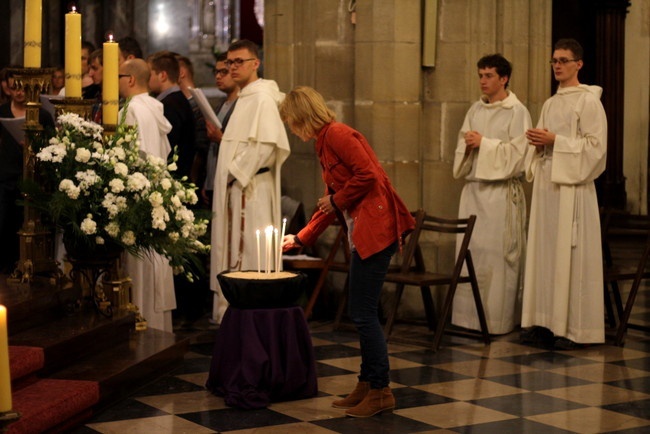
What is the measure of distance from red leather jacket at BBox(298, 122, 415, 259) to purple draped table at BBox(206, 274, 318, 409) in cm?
56

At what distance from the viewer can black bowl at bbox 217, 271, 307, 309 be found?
6160 mm

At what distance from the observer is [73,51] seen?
6555mm

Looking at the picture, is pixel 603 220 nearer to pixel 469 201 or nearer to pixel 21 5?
pixel 469 201

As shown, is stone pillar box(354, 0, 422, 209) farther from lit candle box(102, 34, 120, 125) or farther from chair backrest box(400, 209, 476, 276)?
lit candle box(102, 34, 120, 125)

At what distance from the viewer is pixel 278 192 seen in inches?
339

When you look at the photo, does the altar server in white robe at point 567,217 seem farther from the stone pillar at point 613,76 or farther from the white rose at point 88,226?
the stone pillar at point 613,76

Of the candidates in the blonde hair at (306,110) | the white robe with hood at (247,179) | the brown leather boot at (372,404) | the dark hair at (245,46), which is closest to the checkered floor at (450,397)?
the brown leather boot at (372,404)

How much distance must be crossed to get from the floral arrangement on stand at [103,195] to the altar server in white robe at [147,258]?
2.98 ft

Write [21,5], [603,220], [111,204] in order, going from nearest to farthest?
[111,204] < [603,220] < [21,5]

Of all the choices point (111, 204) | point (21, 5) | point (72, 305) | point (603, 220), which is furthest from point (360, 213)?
point (21, 5)

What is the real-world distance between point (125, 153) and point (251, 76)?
194cm

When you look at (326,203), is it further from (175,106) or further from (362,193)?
(175,106)

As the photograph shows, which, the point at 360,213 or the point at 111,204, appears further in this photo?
the point at 111,204

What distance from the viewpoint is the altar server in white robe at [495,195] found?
27.5 ft
